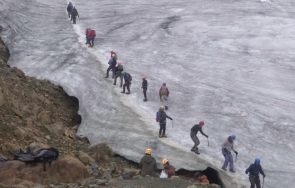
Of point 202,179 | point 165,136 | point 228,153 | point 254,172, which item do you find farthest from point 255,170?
point 165,136

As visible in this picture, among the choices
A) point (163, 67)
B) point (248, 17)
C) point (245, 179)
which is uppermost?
point (248, 17)

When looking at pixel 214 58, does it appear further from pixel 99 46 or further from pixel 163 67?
pixel 99 46

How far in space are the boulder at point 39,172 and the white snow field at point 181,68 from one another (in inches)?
204

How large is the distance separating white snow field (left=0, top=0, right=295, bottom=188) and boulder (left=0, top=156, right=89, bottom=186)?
5182 mm

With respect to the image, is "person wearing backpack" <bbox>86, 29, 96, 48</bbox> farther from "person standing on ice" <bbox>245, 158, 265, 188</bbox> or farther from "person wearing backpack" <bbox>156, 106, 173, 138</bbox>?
"person standing on ice" <bbox>245, 158, 265, 188</bbox>

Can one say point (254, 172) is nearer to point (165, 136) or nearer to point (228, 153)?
point (228, 153)

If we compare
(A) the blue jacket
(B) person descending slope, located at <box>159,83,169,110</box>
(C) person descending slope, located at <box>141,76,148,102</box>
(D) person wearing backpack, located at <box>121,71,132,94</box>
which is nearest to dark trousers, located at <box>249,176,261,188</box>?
(A) the blue jacket

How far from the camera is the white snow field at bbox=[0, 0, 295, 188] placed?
19.5 metres

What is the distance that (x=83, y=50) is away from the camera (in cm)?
3047

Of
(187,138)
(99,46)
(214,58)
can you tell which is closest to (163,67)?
(214,58)

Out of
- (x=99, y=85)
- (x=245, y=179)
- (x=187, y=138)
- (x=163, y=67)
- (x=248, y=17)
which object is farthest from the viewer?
(x=248, y=17)

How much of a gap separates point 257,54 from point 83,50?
12179 millimetres

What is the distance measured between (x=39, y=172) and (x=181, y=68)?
1640 centimetres

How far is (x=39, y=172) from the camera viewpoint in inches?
500
